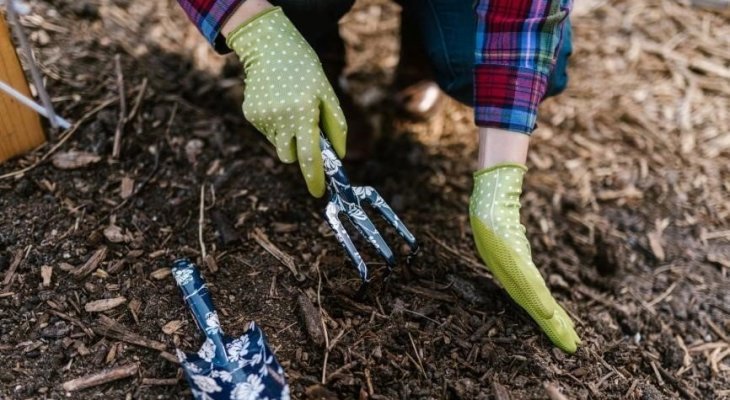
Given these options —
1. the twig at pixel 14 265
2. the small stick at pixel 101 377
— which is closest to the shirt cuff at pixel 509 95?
the small stick at pixel 101 377

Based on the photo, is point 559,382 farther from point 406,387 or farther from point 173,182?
point 173,182

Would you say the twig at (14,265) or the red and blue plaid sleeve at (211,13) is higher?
the red and blue plaid sleeve at (211,13)

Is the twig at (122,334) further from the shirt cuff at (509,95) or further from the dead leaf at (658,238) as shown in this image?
the dead leaf at (658,238)

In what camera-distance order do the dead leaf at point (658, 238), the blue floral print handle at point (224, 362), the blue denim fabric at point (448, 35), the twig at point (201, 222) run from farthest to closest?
the dead leaf at point (658, 238) → the blue denim fabric at point (448, 35) → the twig at point (201, 222) → the blue floral print handle at point (224, 362)

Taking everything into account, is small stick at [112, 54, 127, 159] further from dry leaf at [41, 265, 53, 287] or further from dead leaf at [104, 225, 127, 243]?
dry leaf at [41, 265, 53, 287]

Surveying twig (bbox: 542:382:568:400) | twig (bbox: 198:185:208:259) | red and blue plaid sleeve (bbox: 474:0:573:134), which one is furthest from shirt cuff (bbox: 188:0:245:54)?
twig (bbox: 542:382:568:400)

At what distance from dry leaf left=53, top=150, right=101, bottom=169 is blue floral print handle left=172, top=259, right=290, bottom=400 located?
44 cm

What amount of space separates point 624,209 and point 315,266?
0.95 metres

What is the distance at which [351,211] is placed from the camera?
142 centimetres

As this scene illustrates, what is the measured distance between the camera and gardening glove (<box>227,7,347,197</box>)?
52.6 inches

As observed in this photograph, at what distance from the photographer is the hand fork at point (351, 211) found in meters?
1.38

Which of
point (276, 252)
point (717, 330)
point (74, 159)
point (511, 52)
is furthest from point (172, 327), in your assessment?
point (717, 330)

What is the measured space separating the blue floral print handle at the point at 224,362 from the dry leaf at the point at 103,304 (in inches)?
5.2

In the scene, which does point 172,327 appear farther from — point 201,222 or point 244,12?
point 244,12
